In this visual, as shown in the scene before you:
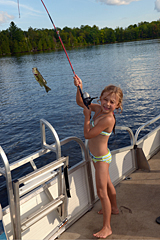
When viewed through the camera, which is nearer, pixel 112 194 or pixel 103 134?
pixel 103 134

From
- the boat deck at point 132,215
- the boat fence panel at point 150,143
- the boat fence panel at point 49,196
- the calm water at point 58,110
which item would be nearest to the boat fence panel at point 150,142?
the boat fence panel at point 150,143

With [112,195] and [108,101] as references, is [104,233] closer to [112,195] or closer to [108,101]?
[112,195]

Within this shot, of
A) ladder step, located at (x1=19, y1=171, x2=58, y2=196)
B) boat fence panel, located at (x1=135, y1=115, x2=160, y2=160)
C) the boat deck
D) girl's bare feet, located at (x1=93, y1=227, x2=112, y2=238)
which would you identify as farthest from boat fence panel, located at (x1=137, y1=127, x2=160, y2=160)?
ladder step, located at (x1=19, y1=171, x2=58, y2=196)

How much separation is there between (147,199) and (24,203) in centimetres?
194

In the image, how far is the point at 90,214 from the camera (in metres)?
3.38

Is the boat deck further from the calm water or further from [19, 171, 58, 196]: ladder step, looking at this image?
the calm water

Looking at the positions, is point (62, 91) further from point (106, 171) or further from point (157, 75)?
point (106, 171)

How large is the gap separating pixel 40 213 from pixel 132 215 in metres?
1.41

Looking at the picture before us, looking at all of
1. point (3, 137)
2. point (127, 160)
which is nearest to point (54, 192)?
point (127, 160)

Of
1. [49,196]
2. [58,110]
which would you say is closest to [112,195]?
[49,196]

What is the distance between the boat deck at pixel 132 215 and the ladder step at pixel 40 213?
58 cm

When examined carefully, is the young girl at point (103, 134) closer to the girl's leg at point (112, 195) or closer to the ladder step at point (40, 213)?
the girl's leg at point (112, 195)

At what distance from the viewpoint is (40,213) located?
256 centimetres

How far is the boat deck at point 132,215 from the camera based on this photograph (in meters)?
2.99
